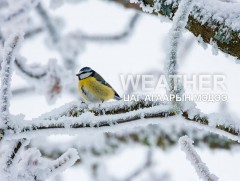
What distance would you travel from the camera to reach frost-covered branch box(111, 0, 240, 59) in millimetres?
1551

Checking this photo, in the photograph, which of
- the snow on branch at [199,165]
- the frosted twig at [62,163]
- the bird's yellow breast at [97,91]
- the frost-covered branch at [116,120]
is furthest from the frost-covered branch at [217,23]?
the bird's yellow breast at [97,91]

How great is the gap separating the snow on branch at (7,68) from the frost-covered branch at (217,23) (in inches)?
22.8

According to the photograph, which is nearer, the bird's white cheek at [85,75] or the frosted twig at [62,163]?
the frosted twig at [62,163]

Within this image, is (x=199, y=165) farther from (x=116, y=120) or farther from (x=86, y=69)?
(x=86, y=69)

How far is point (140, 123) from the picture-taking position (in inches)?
53.0

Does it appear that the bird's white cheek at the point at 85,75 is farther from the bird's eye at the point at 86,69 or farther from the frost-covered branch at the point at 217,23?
the frost-covered branch at the point at 217,23

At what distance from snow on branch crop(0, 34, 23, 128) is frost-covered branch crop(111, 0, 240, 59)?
22.8 inches

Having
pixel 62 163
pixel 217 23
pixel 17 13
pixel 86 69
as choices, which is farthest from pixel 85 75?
pixel 62 163

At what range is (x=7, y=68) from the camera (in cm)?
137

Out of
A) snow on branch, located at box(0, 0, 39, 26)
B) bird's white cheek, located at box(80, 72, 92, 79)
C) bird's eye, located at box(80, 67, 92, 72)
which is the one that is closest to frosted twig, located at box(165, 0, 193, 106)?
snow on branch, located at box(0, 0, 39, 26)

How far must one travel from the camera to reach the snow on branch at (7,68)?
1.37m

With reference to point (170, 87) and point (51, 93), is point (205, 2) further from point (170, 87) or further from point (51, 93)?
point (51, 93)

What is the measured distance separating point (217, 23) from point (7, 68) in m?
0.69

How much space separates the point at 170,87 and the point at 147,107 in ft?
0.63
